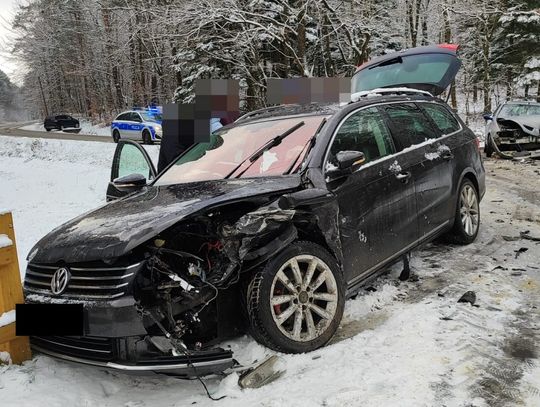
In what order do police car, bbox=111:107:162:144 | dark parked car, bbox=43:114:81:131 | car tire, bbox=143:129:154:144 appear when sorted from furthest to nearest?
dark parked car, bbox=43:114:81:131, car tire, bbox=143:129:154:144, police car, bbox=111:107:162:144

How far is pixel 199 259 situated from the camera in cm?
310

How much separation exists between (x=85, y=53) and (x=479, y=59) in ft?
107

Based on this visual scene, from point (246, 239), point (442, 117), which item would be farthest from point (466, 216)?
point (246, 239)

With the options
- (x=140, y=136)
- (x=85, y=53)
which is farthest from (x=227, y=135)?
(x=85, y=53)

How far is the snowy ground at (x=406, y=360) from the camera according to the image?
107 inches

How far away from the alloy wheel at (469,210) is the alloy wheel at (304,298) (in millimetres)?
2612

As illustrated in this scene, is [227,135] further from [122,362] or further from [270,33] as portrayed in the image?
[270,33]

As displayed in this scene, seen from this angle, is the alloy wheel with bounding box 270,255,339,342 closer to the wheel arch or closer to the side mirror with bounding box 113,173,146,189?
the side mirror with bounding box 113,173,146,189

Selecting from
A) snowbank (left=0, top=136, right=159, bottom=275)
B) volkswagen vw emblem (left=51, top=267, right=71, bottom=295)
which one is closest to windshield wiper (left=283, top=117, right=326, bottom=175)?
volkswagen vw emblem (left=51, top=267, right=71, bottom=295)

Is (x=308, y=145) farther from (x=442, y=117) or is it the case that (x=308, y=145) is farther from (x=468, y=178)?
(x=468, y=178)

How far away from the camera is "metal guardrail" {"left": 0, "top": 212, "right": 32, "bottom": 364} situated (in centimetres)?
303

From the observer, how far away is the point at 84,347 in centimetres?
281

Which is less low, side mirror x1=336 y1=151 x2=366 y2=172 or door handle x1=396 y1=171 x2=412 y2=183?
side mirror x1=336 y1=151 x2=366 y2=172

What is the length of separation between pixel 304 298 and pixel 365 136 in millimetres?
1641
